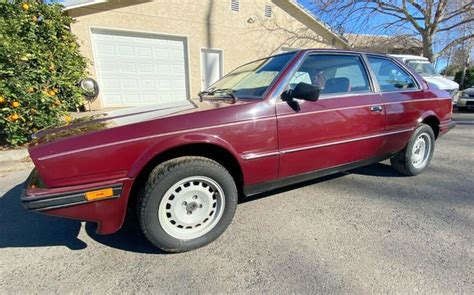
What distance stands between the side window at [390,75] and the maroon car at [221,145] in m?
0.03

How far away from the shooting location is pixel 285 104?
2.27 meters

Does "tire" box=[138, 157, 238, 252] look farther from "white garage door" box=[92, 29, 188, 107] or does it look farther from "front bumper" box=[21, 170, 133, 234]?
"white garage door" box=[92, 29, 188, 107]

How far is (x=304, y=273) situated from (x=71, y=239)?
199 centimetres

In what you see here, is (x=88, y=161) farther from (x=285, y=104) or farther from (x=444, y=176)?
(x=444, y=176)

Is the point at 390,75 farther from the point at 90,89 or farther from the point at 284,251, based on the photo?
the point at 90,89

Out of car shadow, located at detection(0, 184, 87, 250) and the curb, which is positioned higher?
the curb

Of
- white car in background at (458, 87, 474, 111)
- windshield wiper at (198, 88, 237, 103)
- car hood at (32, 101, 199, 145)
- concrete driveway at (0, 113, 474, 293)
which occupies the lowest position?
concrete driveway at (0, 113, 474, 293)

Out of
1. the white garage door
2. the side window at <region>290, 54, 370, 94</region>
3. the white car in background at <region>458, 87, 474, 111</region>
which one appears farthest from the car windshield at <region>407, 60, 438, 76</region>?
the white garage door

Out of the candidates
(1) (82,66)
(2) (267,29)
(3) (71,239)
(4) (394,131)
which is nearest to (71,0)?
(1) (82,66)

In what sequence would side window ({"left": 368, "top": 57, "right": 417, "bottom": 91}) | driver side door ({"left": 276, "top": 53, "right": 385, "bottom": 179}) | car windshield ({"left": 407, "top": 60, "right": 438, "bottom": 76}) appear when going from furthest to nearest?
car windshield ({"left": 407, "top": 60, "right": 438, "bottom": 76}) → side window ({"left": 368, "top": 57, "right": 417, "bottom": 91}) → driver side door ({"left": 276, "top": 53, "right": 385, "bottom": 179})

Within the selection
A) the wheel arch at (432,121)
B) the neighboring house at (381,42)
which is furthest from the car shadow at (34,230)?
the neighboring house at (381,42)

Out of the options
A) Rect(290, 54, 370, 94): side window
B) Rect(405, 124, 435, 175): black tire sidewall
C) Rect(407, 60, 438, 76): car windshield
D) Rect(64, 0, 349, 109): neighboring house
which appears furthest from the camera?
Rect(407, 60, 438, 76): car windshield

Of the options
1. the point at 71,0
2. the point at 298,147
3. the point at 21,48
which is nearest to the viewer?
the point at 298,147

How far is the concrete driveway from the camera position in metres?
1.72
